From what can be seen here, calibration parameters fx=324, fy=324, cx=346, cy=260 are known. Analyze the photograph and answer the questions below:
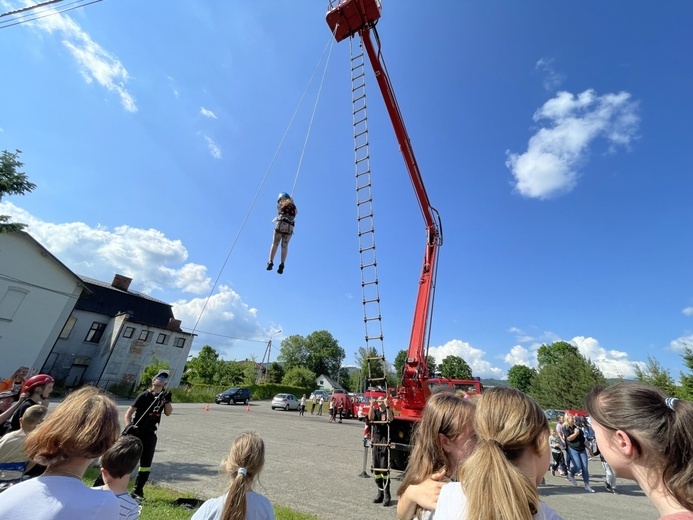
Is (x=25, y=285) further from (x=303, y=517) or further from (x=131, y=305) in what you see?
(x=303, y=517)

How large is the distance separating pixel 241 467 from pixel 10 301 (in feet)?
97.8

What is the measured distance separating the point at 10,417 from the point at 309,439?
36.7 feet

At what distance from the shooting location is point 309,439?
535 inches

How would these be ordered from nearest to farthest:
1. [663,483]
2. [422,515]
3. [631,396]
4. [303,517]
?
1. [663,483]
2. [631,396]
3. [422,515]
4. [303,517]

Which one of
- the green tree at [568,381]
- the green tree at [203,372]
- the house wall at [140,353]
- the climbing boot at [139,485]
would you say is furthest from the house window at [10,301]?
the green tree at [568,381]

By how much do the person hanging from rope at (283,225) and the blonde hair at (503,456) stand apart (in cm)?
589

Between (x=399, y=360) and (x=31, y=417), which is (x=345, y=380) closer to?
(x=399, y=360)

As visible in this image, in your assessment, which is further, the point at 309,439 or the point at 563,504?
the point at 309,439

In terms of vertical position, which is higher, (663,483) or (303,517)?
(663,483)

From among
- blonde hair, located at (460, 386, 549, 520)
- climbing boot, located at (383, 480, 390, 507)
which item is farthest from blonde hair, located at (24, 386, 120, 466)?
climbing boot, located at (383, 480, 390, 507)

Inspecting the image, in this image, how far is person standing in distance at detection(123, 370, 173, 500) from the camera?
17.0ft

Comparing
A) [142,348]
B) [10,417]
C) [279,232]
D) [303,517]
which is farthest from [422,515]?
[142,348]

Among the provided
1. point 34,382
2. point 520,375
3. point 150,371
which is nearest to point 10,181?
point 34,382

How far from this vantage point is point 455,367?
82062mm
